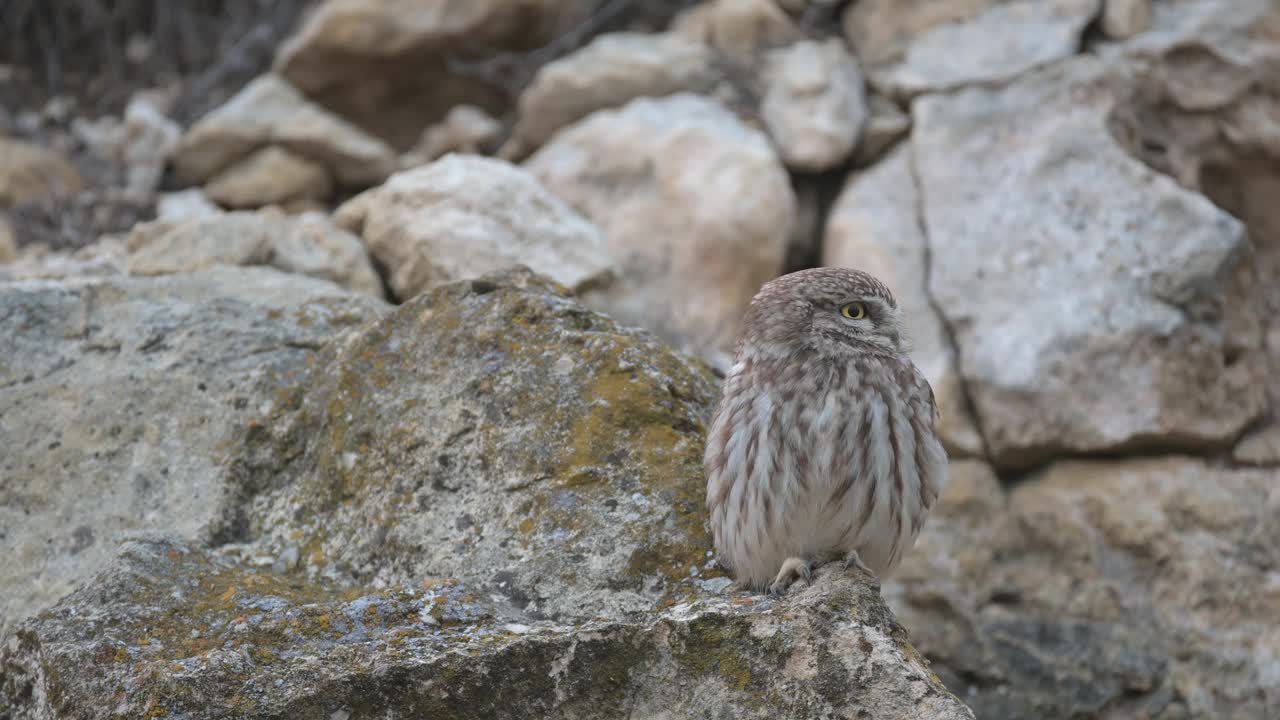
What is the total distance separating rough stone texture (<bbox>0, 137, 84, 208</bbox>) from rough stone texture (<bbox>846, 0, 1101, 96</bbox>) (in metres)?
4.21

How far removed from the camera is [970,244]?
17.9ft

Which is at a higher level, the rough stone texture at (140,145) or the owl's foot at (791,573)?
the owl's foot at (791,573)

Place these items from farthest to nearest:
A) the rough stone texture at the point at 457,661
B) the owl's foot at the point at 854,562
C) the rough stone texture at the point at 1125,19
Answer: the rough stone texture at the point at 1125,19
the owl's foot at the point at 854,562
the rough stone texture at the point at 457,661

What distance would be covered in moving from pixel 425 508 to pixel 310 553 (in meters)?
0.32

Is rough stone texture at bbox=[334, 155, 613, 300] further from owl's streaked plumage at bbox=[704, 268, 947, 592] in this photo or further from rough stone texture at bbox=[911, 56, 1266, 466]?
rough stone texture at bbox=[911, 56, 1266, 466]

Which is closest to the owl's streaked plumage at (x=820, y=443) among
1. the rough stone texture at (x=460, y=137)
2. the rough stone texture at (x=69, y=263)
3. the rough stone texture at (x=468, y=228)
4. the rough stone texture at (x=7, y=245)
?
the rough stone texture at (x=468, y=228)

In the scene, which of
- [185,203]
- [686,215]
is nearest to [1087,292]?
[686,215]

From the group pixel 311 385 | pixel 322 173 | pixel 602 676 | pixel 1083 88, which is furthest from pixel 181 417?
pixel 1083 88

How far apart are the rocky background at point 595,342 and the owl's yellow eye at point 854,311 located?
1.52ft

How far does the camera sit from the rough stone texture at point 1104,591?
4828mm

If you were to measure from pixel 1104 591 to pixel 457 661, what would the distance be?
11.0 feet

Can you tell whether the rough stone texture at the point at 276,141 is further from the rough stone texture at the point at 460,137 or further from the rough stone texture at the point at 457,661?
the rough stone texture at the point at 457,661

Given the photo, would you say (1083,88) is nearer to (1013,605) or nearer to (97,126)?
(1013,605)

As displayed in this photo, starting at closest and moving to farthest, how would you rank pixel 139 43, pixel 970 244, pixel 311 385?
pixel 311 385
pixel 970 244
pixel 139 43
